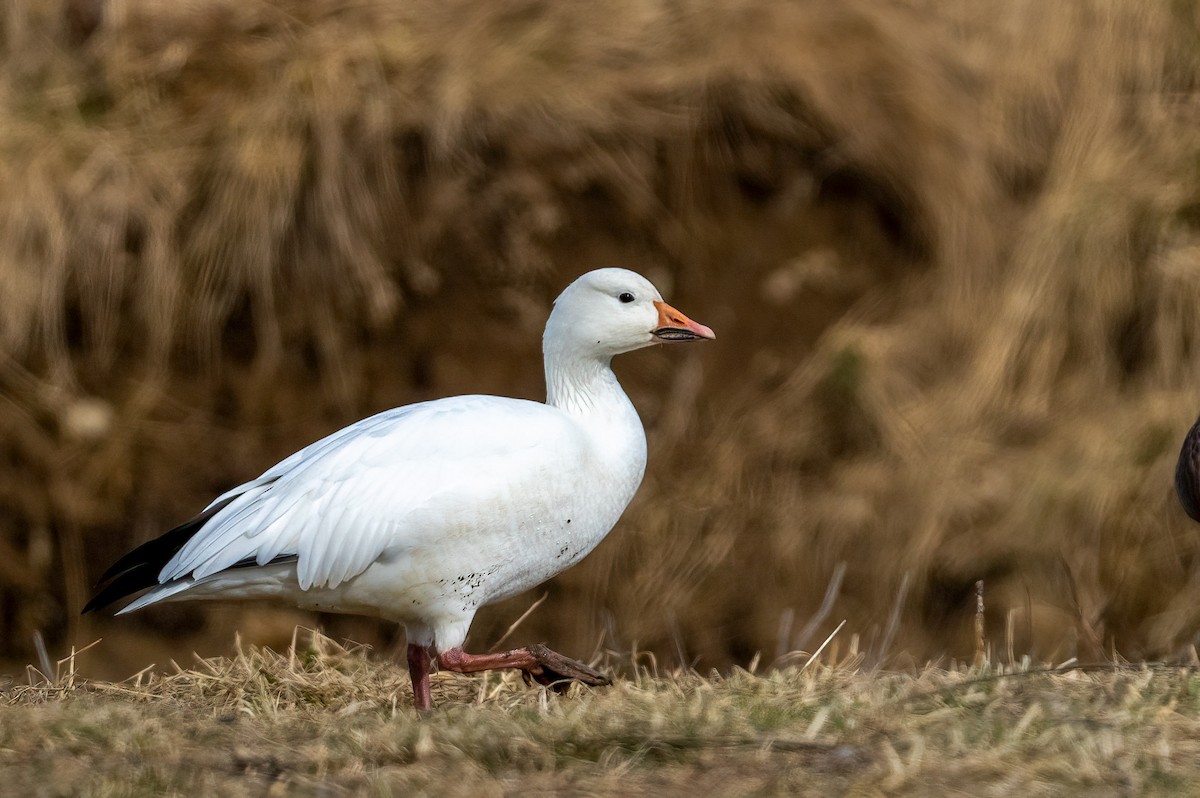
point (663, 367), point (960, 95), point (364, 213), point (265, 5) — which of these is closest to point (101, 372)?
point (364, 213)

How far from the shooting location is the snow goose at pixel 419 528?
3.69m

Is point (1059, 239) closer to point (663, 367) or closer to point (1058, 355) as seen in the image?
point (1058, 355)

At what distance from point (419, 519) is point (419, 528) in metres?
0.02

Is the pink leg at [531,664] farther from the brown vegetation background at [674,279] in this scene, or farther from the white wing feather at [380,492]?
the brown vegetation background at [674,279]

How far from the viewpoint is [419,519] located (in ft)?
12.1

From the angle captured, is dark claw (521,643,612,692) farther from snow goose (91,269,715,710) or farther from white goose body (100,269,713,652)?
white goose body (100,269,713,652)

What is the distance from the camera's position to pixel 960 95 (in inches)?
275

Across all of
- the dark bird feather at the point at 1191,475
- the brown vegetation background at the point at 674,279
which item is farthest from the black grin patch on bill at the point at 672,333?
the brown vegetation background at the point at 674,279

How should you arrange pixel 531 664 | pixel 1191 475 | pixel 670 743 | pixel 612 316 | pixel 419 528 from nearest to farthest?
pixel 670 743
pixel 419 528
pixel 531 664
pixel 612 316
pixel 1191 475

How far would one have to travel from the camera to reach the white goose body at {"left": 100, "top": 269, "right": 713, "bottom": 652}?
368 cm

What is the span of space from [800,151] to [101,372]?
9.70 feet

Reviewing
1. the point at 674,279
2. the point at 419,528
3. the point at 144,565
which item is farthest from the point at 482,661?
the point at 674,279

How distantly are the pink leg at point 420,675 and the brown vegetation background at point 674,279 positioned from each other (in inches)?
97.5

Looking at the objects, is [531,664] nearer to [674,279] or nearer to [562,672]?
[562,672]
